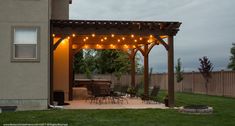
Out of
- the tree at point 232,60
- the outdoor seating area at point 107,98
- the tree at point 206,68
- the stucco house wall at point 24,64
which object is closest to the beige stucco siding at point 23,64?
the stucco house wall at point 24,64

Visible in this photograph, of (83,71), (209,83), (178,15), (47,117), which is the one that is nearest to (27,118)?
(47,117)

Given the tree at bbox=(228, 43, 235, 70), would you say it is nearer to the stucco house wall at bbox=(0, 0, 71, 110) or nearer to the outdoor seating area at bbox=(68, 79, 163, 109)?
the outdoor seating area at bbox=(68, 79, 163, 109)

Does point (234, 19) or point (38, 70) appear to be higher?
point (234, 19)

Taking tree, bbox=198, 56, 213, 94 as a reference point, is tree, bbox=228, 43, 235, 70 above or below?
above

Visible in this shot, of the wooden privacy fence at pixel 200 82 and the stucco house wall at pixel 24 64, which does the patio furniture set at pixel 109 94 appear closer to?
the wooden privacy fence at pixel 200 82

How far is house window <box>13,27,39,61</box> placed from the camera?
17.5 m

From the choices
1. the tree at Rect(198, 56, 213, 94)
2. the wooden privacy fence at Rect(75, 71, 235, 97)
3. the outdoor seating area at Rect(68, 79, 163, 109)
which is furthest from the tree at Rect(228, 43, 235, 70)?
the outdoor seating area at Rect(68, 79, 163, 109)

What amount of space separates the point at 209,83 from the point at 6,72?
17.4 m

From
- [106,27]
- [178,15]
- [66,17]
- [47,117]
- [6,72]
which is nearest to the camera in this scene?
[47,117]

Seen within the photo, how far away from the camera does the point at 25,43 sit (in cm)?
1744

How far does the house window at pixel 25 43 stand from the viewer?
17.5 m

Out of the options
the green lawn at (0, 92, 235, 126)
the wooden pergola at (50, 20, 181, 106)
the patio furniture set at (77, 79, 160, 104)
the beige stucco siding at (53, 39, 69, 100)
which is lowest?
the green lawn at (0, 92, 235, 126)

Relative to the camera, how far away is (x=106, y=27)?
18.8 meters

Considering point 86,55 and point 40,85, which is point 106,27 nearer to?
point 40,85
